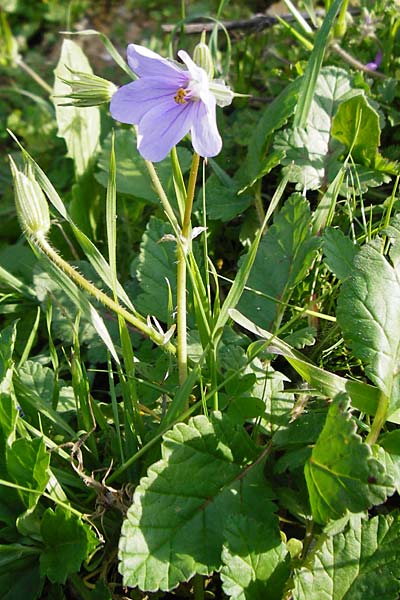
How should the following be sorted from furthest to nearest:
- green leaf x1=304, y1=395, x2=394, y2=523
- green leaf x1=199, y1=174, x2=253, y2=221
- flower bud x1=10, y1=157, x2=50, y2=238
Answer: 1. green leaf x1=199, y1=174, x2=253, y2=221
2. flower bud x1=10, y1=157, x2=50, y2=238
3. green leaf x1=304, y1=395, x2=394, y2=523

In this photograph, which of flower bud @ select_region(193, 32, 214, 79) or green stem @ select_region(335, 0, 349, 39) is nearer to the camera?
flower bud @ select_region(193, 32, 214, 79)

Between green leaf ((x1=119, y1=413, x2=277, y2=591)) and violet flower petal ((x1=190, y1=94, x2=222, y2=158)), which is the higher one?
violet flower petal ((x1=190, y1=94, x2=222, y2=158))

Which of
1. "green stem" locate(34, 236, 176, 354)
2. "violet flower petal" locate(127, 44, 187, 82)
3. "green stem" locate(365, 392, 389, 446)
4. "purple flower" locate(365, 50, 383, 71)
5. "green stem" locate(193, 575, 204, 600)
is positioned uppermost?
"violet flower petal" locate(127, 44, 187, 82)

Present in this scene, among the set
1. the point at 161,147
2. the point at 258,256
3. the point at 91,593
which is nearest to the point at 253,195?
the point at 258,256

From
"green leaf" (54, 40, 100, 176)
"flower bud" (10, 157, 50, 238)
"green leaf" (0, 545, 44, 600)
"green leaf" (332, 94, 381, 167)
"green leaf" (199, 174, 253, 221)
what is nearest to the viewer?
"flower bud" (10, 157, 50, 238)

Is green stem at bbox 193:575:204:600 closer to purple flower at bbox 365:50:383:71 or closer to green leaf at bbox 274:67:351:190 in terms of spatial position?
green leaf at bbox 274:67:351:190

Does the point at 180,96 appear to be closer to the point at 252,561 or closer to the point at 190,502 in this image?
the point at 190,502

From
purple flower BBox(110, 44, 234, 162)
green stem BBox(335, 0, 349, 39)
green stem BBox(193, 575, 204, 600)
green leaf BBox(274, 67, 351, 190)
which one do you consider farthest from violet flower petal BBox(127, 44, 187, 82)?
green stem BBox(335, 0, 349, 39)

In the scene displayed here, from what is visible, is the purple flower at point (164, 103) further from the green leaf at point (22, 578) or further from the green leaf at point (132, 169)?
the green leaf at point (22, 578)
